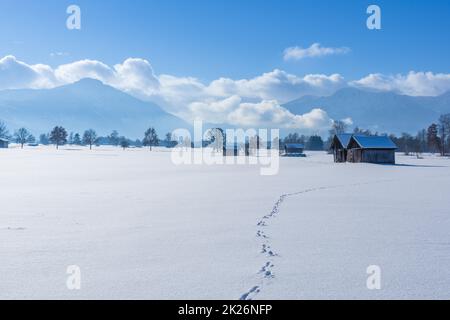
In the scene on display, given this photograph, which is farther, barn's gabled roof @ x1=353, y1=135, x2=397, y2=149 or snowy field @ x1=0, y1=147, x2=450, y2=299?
barn's gabled roof @ x1=353, y1=135, x2=397, y2=149

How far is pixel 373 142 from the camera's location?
55.6m

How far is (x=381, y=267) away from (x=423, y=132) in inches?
6989

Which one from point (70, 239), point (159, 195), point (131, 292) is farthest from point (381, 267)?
point (159, 195)

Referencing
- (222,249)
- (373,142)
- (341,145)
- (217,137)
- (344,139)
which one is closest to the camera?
(222,249)

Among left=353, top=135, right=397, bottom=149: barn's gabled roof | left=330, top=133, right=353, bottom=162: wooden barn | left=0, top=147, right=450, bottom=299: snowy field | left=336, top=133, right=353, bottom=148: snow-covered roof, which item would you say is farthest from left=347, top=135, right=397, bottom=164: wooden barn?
left=0, top=147, right=450, bottom=299: snowy field

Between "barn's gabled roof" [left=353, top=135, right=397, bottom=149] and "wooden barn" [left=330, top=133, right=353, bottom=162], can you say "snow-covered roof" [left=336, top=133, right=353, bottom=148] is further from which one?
"barn's gabled roof" [left=353, top=135, right=397, bottom=149]

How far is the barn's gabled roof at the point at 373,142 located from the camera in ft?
179

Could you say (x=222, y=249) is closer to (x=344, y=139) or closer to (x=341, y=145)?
(x=344, y=139)

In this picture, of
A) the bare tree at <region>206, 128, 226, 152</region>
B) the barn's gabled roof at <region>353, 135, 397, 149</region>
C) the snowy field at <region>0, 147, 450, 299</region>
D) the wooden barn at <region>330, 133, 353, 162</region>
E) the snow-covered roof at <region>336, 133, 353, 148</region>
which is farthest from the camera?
the bare tree at <region>206, 128, 226, 152</region>

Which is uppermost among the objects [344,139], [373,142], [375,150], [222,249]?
[344,139]

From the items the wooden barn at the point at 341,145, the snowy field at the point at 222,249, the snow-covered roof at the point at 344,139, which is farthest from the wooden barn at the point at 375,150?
the snowy field at the point at 222,249

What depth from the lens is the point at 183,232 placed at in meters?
9.65

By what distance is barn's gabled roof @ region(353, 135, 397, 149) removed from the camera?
54.7 m

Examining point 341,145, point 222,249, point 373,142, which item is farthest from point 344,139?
point 222,249
